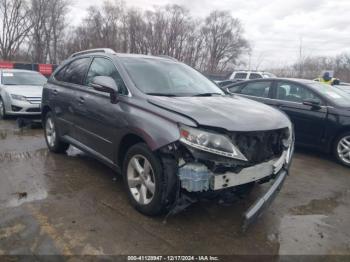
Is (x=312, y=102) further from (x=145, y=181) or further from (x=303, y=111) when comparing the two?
(x=145, y=181)

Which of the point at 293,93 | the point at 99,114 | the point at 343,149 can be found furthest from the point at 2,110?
the point at 343,149

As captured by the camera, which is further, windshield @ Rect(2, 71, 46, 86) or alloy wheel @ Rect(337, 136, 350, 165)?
windshield @ Rect(2, 71, 46, 86)

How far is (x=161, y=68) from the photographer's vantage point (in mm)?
4230

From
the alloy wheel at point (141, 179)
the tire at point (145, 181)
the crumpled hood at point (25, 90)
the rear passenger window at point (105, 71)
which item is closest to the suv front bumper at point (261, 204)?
the tire at point (145, 181)

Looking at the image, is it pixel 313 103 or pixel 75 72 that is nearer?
pixel 75 72

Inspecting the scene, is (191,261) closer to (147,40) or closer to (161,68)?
(161,68)

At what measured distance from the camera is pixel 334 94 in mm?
6121

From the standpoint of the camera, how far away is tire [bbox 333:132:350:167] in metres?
5.54

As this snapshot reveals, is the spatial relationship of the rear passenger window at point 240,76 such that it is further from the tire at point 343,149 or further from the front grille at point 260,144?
the front grille at point 260,144

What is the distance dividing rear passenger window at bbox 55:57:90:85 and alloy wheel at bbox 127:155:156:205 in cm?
182

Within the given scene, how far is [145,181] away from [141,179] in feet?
0.22

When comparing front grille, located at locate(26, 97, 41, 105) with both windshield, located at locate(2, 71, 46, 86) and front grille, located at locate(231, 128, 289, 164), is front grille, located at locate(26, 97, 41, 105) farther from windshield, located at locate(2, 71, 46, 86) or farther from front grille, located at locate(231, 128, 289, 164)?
front grille, located at locate(231, 128, 289, 164)

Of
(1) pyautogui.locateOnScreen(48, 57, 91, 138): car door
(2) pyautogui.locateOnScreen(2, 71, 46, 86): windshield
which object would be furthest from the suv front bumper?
(2) pyautogui.locateOnScreen(2, 71, 46, 86): windshield

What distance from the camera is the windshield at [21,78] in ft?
30.4
